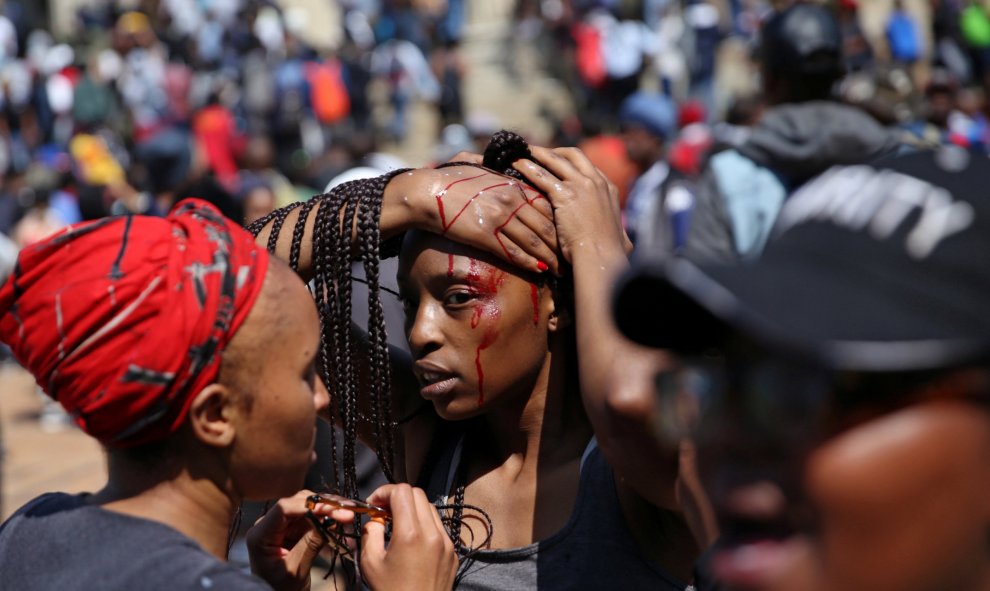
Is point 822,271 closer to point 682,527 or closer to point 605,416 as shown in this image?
point 605,416

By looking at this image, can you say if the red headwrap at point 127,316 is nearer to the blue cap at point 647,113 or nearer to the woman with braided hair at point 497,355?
the woman with braided hair at point 497,355

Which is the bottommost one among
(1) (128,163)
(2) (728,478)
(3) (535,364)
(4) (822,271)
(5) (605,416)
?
(1) (128,163)

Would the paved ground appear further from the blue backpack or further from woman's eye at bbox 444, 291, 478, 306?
the blue backpack

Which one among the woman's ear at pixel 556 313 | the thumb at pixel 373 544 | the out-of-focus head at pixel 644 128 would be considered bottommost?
the out-of-focus head at pixel 644 128

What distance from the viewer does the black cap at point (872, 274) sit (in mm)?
1105

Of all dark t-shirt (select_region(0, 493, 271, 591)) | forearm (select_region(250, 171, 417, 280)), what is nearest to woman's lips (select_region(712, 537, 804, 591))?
dark t-shirt (select_region(0, 493, 271, 591))

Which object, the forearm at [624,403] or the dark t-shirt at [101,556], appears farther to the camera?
Answer: the forearm at [624,403]

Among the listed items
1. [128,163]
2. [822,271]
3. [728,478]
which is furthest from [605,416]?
[128,163]

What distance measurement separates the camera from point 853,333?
3.65ft

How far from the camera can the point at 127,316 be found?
1.67 meters

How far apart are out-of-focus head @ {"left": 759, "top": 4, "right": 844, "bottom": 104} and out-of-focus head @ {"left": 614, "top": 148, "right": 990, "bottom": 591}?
2.90m

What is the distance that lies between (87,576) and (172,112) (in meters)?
15.6

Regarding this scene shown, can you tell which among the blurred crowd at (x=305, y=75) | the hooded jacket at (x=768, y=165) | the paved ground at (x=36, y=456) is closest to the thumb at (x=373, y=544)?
the hooded jacket at (x=768, y=165)

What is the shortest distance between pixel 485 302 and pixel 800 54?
6.95 ft
